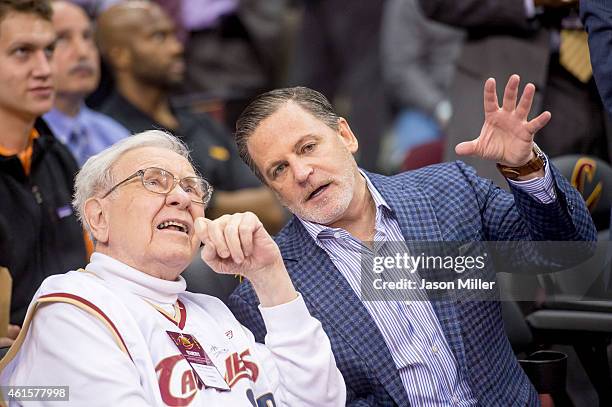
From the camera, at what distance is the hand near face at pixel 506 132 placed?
2924 mm

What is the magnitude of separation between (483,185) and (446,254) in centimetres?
29

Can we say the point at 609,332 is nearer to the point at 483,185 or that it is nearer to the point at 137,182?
the point at 483,185

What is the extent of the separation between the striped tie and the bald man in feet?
6.28

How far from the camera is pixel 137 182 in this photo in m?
2.92

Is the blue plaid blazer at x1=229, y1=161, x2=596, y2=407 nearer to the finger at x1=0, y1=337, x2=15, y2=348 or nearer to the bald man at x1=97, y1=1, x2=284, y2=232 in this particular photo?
the finger at x1=0, y1=337, x2=15, y2=348

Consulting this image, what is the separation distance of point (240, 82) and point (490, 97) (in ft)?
13.3

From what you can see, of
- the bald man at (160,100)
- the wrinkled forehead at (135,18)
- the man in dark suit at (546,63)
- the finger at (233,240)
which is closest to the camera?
the finger at (233,240)

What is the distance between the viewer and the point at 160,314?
2.76 meters

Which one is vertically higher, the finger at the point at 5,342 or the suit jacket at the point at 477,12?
the suit jacket at the point at 477,12

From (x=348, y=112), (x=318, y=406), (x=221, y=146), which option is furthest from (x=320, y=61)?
(x=318, y=406)

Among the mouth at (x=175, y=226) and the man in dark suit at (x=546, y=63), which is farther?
the man in dark suit at (x=546, y=63)

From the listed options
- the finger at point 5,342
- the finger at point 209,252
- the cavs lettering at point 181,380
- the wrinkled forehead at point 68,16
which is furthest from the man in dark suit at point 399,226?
the wrinkled forehead at point 68,16

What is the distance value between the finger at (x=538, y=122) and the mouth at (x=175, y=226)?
0.99 m

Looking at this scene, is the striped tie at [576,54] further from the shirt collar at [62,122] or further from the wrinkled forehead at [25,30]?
the shirt collar at [62,122]
